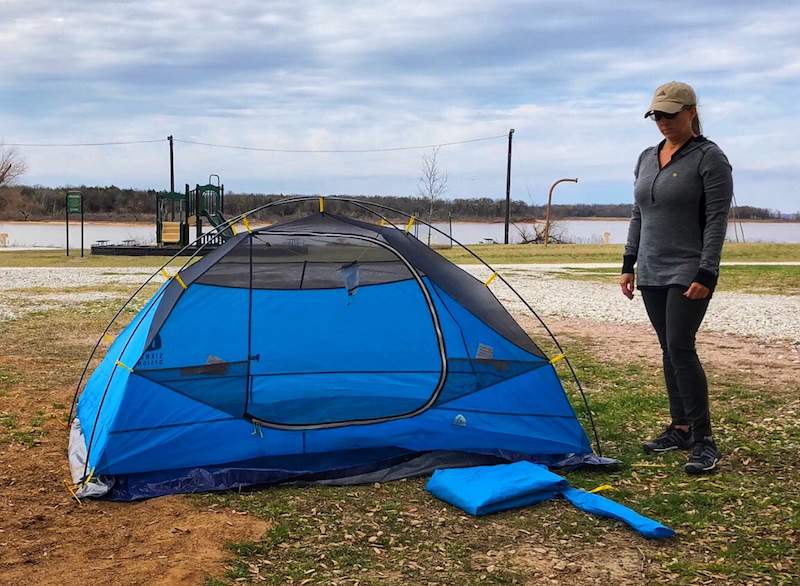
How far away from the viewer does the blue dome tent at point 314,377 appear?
13.4 feet

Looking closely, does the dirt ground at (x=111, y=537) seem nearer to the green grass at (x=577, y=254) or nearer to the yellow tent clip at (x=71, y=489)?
the yellow tent clip at (x=71, y=489)

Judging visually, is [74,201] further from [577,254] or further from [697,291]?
[697,291]

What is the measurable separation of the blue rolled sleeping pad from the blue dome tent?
27 centimetres

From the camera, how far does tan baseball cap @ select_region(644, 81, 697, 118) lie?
3.98m

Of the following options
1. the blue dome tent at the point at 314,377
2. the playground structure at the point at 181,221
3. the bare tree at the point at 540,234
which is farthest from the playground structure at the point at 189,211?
the blue dome tent at the point at 314,377

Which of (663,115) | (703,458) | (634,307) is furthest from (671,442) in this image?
(634,307)

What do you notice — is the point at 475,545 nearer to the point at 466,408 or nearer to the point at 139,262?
the point at 466,408

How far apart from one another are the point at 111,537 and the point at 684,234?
9.58ft

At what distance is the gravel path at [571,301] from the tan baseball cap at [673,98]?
5.05 m

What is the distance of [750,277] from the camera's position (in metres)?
16.4

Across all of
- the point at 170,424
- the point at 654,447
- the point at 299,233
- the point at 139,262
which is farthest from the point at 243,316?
the point at 139,262

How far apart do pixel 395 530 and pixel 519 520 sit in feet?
1.76

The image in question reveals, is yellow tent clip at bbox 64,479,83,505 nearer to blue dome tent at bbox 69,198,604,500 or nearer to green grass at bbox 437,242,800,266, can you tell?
blue dome tent at bbox 69,198,604,500

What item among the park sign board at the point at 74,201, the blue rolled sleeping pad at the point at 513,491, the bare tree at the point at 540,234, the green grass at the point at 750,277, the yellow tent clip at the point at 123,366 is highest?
the park sign board at the point at 74,201
